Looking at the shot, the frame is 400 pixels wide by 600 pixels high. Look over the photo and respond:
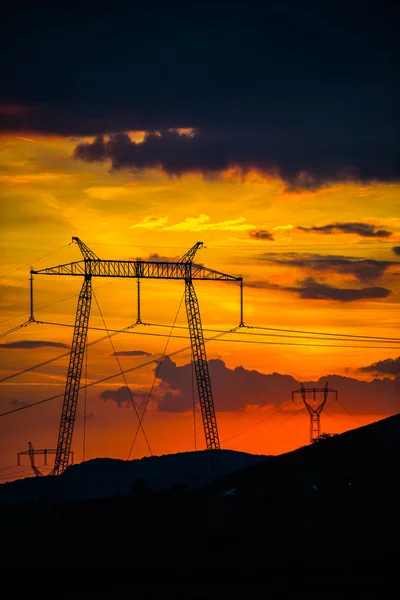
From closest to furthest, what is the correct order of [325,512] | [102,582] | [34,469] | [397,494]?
1. [102,582]
2. [325,512]
3. [397,494]
4. [34,469]

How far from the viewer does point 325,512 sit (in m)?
162

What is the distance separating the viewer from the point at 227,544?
144 m

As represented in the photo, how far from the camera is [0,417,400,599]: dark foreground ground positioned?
377ft

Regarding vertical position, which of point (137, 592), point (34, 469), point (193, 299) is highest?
point (193, 299)

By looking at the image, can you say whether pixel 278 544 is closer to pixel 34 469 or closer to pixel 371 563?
pixel 371 563

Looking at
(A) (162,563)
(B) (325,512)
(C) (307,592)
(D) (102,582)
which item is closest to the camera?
(C) (307,592)

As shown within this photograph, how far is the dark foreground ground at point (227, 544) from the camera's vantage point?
114875mm

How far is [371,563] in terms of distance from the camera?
12244 centimetres

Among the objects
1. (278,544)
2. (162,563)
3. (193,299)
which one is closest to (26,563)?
(162,563)

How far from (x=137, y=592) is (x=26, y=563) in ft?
93.8

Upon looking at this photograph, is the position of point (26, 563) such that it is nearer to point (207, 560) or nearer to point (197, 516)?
point (207, 560)

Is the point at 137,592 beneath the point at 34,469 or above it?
beneath

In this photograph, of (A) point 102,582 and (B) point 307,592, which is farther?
(A) point 102,582

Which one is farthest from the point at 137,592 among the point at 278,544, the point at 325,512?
the point at 325,512
